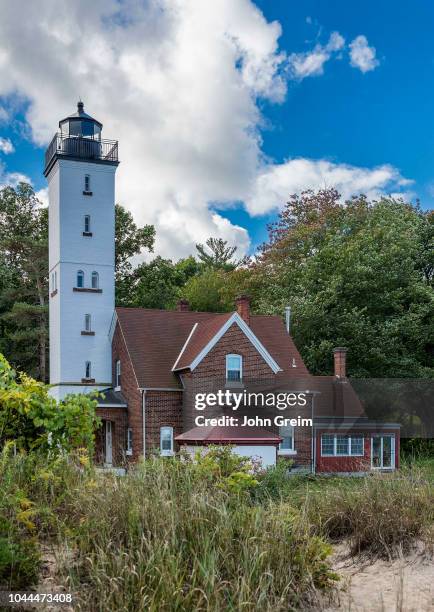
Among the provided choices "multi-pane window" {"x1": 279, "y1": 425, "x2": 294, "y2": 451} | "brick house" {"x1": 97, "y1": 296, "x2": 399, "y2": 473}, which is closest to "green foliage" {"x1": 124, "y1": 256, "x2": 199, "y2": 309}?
"brick house" {"x1": 97, "y1": 296, "x2": 399, "y2": 473}

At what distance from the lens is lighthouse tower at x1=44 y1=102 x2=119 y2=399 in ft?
119

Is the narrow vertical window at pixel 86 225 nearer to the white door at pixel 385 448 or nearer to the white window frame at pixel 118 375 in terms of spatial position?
the white window frame at pixel 118 375

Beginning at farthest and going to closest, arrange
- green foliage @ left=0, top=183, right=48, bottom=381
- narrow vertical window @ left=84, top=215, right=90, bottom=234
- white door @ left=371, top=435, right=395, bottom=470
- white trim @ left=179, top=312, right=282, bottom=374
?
green foliage @ left=0, top=183, right=48, bottom=381, narrow vertical window @ left=84, top=215, right=90, bottom=234, white door @ left=371, top=435, right=395, bottom=470, white trim @ left=179, top=312, right=282, bottom=374

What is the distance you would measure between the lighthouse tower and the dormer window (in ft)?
27.4

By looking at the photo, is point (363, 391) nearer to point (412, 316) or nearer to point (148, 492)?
point (412, 316)

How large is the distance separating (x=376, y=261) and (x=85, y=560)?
31413mm

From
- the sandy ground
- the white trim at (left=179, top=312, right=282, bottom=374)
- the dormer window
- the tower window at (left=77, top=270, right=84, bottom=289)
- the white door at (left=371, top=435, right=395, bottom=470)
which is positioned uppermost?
the tower window at (left=77, top=270, right=84, bottom=289)

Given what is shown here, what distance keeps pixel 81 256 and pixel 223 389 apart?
1151 cm

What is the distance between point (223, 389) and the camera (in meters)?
30.3

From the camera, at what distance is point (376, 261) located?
36156mm

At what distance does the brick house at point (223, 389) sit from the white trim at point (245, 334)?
0.14ft

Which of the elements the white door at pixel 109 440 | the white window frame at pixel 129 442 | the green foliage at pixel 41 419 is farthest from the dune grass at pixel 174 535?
the white door at pixel 109 440

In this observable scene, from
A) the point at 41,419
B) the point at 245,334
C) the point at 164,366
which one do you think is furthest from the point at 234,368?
the point at 41,419

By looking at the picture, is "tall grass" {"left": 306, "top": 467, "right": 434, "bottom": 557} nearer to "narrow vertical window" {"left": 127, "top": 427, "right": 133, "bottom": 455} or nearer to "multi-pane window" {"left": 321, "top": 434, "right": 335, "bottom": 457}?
"multi-pane window" {"left": 321, "top": 434, "right": 335, "bottom": 457}
